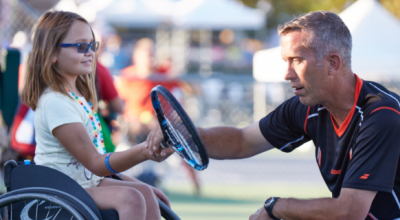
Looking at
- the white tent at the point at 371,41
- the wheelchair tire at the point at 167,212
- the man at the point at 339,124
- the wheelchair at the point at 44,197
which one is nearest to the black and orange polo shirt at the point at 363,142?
the man at the point at 339,124

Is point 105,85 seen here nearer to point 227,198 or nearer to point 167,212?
point 167,212

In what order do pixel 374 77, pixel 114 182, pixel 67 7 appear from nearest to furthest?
1. pixel 114 182
2. pixel 374 77
3. pixel 67 7

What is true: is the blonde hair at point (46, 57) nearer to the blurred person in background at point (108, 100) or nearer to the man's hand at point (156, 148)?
the man's hand at point (156, 148)

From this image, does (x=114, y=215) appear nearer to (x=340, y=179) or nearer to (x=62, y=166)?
(x=62, y=166)

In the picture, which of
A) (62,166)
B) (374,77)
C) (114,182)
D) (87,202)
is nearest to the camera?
(87,202)

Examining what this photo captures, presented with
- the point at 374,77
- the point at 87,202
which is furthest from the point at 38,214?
the point at 374,77

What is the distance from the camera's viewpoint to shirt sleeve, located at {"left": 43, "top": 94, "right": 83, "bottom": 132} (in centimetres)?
227

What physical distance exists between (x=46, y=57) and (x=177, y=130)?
868 mm

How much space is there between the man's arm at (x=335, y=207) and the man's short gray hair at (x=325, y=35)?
0.64 m

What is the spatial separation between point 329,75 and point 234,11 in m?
10.4

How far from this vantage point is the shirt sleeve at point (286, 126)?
2654 millimetres

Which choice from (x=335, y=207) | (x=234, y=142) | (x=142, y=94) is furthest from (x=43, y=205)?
(x=142, y=94)

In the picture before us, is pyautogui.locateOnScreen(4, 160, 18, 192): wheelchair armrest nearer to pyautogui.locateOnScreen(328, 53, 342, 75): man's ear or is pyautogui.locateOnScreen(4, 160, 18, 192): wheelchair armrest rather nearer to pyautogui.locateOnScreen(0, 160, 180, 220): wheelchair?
pyautogui.locateOnScreen(0, 160, 180, 220): wheelchair

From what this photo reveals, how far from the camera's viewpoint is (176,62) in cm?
1255
